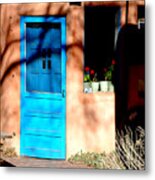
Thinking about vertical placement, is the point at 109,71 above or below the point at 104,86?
above

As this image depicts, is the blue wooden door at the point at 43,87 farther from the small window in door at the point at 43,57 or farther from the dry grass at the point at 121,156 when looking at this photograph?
the dry grass at the point at 121,156

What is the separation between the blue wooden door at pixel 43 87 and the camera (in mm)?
4344

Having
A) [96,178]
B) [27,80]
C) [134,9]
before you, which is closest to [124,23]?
[134,9]

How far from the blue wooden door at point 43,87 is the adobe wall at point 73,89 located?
→ 41mm

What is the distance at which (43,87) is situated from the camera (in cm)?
439

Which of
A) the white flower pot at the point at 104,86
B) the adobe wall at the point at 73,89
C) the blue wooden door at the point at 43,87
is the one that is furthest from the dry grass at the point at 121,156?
the white flower pot at the point at 104,86

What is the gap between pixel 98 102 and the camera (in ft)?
14.1

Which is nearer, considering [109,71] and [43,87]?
[109,71]

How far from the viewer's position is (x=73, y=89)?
433 centimetres

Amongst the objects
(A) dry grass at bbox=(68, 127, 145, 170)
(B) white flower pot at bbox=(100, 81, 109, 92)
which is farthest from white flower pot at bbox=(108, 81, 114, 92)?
(A) dry grass at bbox=(68, 127, 145, 170)

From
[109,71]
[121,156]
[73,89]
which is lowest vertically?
[121,156]

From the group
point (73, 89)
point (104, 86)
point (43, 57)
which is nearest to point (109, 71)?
point (104, 86)

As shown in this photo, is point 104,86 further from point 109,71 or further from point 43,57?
point 43,57

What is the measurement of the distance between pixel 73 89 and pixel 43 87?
21cm
